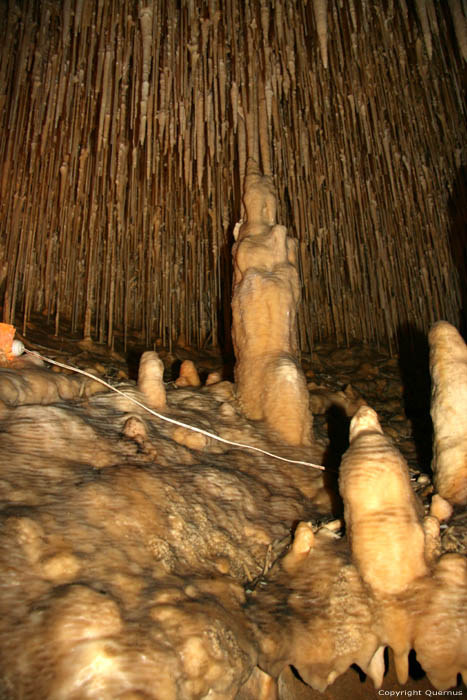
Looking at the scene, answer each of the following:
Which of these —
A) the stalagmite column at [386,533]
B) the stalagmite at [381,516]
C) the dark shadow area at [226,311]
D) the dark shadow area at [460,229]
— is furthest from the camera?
the dark shadow area at [226,311]

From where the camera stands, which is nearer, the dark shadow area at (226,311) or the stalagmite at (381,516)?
the stalagmite at (381,516)

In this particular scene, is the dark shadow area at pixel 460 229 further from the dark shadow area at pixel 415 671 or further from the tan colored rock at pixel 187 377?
the dark shadow area at pixel 415 671

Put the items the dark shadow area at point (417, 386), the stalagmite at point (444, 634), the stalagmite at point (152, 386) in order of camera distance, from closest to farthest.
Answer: the stalagmite at point (444, 634)
the stalagmite at point (152, 386)
the dark shadow area at point (417, 386)

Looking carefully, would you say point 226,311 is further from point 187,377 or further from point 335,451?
point 335,451

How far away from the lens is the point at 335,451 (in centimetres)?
540

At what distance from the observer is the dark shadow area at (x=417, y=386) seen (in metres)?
7.46

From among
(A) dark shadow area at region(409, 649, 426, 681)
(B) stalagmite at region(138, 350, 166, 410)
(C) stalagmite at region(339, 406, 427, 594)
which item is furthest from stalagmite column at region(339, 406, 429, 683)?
(B) stalagmite at region(138, 350, 166, 410)

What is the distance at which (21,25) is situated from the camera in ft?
25.0

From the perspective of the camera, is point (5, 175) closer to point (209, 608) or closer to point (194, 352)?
point (194, 352)

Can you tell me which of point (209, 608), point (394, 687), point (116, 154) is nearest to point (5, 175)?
point (116, 154)

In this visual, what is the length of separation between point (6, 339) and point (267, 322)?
2760 mm

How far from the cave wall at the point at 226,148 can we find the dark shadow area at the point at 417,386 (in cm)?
27

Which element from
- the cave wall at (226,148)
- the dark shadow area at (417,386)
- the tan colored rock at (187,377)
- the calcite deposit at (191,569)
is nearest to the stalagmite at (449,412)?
the calcite deposit at (191,569)

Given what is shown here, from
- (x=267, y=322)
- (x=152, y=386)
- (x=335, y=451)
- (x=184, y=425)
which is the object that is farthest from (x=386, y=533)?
(x=267, y=322)
